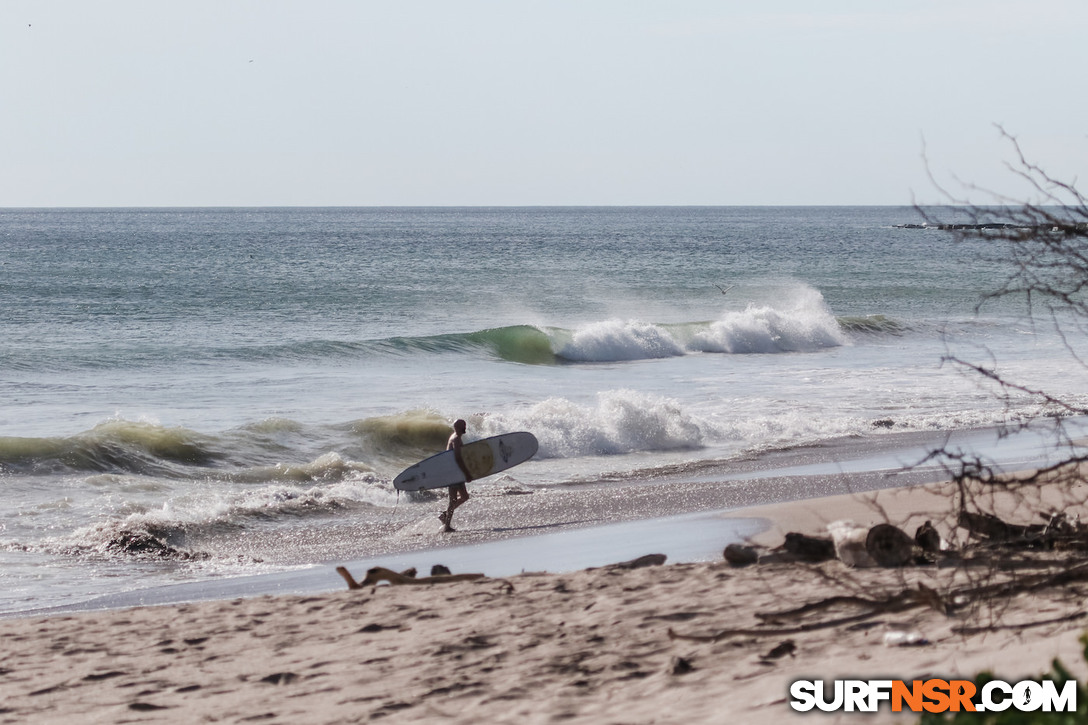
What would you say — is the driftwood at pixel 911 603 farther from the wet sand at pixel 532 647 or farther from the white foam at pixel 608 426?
the white foam at pixel 608 426

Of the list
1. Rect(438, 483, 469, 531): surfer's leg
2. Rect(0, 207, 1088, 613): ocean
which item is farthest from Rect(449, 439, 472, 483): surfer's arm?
Rect(0, 207, 1088, 613): ocean

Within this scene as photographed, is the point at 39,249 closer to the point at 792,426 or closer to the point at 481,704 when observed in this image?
the point at 792,426

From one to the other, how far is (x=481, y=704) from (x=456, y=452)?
22.2 feet

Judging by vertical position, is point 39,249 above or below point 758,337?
above

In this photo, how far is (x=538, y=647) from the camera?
5660 millimetres

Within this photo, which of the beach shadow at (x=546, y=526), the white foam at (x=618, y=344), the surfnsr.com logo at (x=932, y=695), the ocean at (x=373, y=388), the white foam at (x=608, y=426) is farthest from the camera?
the white foam at (x=618, y=344)

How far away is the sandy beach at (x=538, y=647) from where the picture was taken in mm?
4531

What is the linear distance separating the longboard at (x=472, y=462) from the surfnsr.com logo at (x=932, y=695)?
7.42m

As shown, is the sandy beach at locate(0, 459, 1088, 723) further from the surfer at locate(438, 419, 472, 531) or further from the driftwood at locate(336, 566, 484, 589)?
the surfer at locate(438, 419, 472, 531)

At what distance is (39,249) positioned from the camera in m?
67.1

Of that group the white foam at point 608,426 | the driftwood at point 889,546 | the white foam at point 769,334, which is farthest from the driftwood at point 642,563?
the white foam at point 769,334

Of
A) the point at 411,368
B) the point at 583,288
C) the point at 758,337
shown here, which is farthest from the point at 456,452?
the point at 583,288

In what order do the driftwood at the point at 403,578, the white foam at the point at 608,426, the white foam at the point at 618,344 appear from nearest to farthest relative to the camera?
the driftwood at the point at 403,578 → the white foam at the point at 608,426 → the white foam at the point at 618,344

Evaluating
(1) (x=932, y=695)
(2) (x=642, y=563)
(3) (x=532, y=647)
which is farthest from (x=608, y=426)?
(1) (x=932, y=695)
